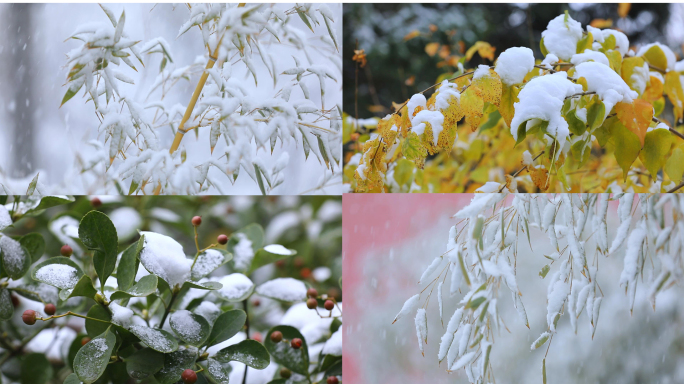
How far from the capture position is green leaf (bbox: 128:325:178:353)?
2.05ft

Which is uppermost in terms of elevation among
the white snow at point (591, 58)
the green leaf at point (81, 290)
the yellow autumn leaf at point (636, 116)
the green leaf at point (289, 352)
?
the white snow at point (591, 58)

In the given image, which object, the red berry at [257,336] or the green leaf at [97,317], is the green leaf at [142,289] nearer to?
the green leaf at [97,317]

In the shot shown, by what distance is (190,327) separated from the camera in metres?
0.69

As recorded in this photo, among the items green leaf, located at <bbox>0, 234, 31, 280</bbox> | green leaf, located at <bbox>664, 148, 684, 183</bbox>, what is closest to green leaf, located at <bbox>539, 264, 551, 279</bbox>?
green leaf, located at <bbox>664, 148, 684, 183</bbox>

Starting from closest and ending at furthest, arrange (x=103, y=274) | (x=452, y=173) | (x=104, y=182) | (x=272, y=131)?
(x=103, y=274) < (x=272, y=131) < (x=104, y=182) < (x=452, y=173)

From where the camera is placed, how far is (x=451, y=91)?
683 millimetres

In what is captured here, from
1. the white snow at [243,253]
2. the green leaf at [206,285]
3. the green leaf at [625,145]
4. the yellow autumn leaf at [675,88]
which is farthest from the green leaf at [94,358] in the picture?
the yellow autumn leaf at [675,88]

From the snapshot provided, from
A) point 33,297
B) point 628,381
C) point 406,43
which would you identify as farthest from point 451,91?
point 406,43

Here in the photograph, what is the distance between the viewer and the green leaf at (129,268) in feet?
2.19

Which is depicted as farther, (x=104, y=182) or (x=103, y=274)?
(x=104, y=182)

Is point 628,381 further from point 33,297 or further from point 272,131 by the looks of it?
point 33,297

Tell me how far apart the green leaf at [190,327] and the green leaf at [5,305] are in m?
0.29

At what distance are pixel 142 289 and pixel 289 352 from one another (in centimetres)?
26

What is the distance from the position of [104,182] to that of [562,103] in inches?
30.4
